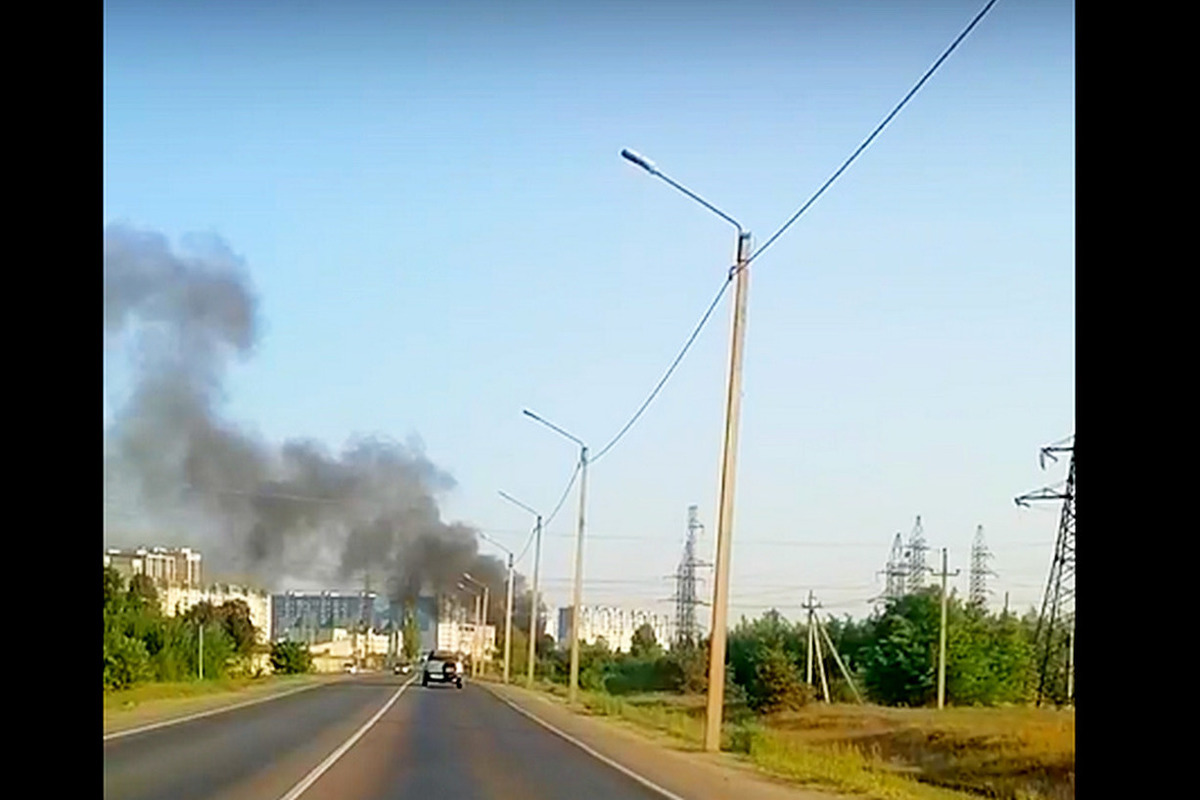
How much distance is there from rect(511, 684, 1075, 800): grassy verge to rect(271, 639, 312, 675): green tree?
4528 centimetres

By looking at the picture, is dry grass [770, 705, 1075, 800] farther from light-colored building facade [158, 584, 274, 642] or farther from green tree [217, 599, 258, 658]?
green tree [217, 599, 258, 658]

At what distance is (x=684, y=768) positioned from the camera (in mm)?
26688

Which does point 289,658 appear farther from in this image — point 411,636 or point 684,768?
point 684,768

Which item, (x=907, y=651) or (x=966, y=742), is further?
(x=907, y=651)

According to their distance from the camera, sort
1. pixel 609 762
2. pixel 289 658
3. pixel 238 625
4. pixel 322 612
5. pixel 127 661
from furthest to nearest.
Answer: pixel 322 612
pixel 289 658
pixel 238 625
pixel 127 661
pixel 609 762

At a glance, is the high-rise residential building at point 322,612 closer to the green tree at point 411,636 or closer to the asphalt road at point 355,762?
the green tree at point 411,636

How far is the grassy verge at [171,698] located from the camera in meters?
38.3

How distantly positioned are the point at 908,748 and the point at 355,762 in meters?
18.0

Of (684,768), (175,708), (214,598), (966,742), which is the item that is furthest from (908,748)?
(214,598)

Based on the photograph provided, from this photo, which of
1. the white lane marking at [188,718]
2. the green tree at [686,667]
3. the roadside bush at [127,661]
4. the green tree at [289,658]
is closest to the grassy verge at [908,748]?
the white lane marking at [188,718]

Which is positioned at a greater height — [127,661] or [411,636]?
[127,661]

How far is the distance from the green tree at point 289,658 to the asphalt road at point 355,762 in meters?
56.4
